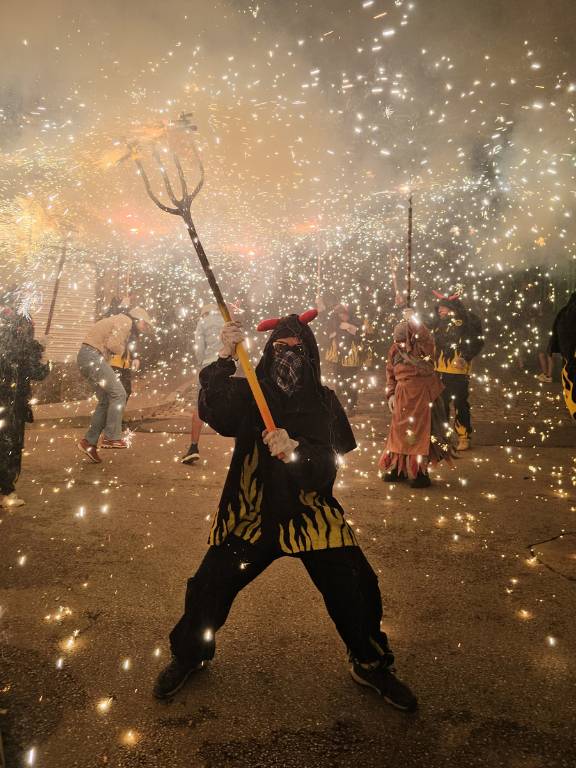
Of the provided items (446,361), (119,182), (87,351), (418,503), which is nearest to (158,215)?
(119,182)

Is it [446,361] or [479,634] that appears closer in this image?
[479,634]

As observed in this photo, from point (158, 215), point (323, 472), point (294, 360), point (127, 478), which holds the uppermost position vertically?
point (158, 215)

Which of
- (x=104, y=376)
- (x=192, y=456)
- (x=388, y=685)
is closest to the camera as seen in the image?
(x=388, y=685)

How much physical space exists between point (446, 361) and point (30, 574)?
18.0 ft

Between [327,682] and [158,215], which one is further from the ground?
[158,215]

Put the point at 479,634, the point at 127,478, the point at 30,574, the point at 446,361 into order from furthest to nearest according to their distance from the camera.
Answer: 1. the point at 446,361
2. the point at 127,478
3. the point at 30,574
4. the point at 479,634

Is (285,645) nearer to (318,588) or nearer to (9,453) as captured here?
(318,588)

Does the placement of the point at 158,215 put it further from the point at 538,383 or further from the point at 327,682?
the point at 327,682

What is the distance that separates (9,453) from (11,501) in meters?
0.40

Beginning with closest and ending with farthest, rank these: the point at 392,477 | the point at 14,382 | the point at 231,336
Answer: the point at 231,336, the point at 14,382, the point at 392,477

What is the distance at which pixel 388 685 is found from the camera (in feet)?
6.83

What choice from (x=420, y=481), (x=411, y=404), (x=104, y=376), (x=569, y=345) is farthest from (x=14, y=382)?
(x=569, y=345)

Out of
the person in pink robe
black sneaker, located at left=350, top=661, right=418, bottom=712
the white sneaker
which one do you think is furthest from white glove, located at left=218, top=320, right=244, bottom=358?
the person in pink robe

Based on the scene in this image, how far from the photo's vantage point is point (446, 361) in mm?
7035
